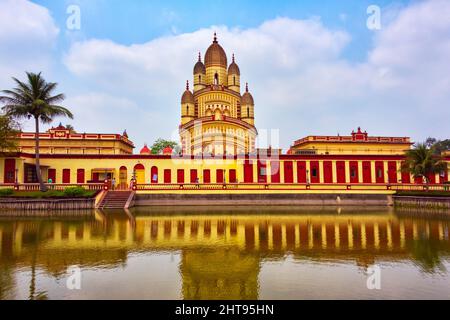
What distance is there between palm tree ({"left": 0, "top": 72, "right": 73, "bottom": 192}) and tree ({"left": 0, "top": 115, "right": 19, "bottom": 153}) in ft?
2.89

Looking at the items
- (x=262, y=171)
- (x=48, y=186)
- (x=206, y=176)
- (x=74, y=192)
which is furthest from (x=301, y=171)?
(x=48, y=186)

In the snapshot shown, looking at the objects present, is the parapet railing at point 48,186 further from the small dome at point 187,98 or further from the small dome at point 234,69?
the small dome at point 234,69

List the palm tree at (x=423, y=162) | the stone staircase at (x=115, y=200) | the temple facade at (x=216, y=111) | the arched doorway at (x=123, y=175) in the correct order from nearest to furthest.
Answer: the stone staircase at (x=115, y=200) < the palm tree at (x=423, y=162) < the arched doorway at (x=123, y=175) < the temple facade at (x=216, y=111)

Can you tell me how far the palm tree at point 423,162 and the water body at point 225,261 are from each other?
666 inches

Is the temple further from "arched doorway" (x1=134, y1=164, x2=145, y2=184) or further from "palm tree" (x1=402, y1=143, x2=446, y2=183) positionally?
"palm tree" (x1=402, y1=143, x2=446, y2=183)

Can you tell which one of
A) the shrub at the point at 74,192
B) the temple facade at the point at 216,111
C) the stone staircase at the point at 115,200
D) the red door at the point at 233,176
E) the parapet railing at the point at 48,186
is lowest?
the stone staircase at the point at 115,200

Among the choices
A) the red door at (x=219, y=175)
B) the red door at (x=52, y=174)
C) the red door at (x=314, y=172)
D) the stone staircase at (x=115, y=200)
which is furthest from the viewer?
the red door at (x=314, y=172)

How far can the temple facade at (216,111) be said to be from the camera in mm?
50750

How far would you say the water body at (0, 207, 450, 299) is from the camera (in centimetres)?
875

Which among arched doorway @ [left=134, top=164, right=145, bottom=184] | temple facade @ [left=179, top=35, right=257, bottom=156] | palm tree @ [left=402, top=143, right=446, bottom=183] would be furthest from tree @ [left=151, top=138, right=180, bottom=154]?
palm tree @ [left=402, top=143, right=446, bottom=183]

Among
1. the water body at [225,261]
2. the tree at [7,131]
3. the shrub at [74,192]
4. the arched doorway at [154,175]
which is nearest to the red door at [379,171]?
the water body at [225,261]

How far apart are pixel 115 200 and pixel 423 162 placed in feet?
106
